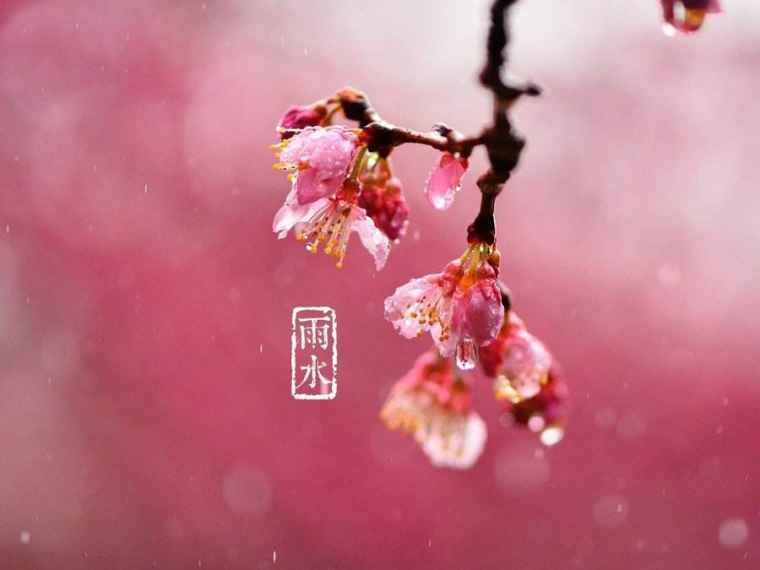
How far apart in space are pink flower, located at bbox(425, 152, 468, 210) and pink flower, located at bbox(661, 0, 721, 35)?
13 cm

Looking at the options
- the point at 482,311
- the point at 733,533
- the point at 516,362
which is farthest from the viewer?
the point at 733,533

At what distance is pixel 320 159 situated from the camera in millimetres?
523

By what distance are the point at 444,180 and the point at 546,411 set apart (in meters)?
0.27

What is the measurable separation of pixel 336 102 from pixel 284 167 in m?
0.05

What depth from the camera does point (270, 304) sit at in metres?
2.53

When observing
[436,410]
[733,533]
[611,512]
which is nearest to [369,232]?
[436,410]

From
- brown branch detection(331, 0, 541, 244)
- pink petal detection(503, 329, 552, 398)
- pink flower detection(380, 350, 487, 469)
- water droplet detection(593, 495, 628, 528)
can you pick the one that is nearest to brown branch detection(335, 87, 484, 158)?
brown branch detection(331, 0, 541, 244)

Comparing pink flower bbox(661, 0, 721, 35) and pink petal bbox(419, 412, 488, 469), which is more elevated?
pink flower bbox(661, 0, 721, 35)

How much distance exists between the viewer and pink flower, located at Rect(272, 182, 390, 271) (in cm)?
55

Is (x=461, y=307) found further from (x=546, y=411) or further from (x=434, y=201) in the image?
→ (x=546, y=411)

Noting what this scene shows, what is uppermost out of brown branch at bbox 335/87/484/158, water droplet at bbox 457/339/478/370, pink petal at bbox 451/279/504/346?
brown branch at bbox 335/87/484/158

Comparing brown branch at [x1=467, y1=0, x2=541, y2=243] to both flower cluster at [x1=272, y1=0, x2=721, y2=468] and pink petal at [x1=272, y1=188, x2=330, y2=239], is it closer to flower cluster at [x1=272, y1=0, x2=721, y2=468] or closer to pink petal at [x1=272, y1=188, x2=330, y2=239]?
flower cluster at [x1=272, y1=0, x2=721, y2=468]

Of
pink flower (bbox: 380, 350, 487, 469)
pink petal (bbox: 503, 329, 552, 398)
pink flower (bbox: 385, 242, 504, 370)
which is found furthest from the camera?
pink flower (bbox: 380, 350, 487, 469)

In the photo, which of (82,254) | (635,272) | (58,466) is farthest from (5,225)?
(635,272)
